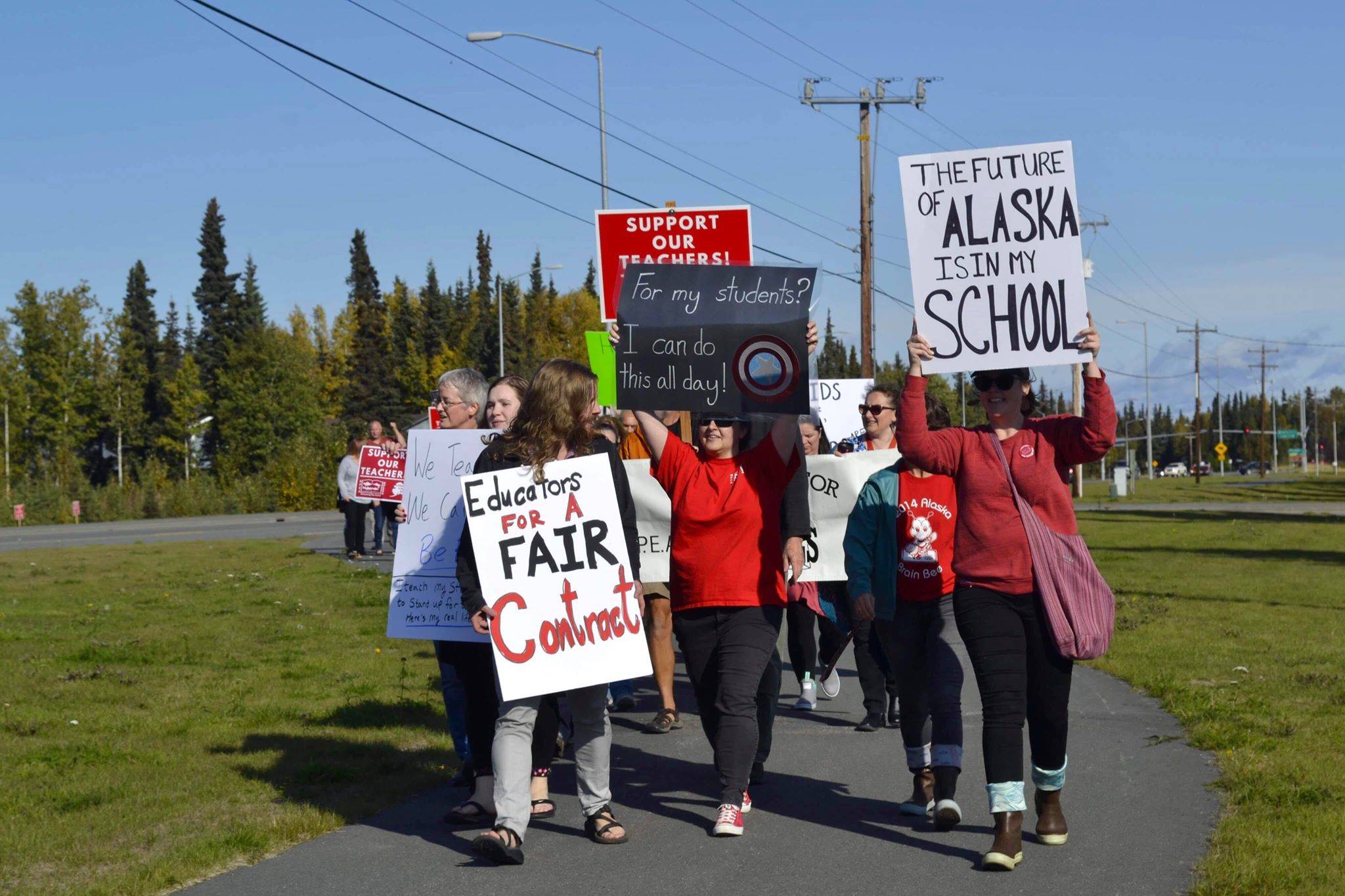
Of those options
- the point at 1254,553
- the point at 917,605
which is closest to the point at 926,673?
the point at 917,605

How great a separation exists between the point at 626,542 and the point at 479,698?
1103mm

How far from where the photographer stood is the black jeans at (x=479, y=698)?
20.9ft

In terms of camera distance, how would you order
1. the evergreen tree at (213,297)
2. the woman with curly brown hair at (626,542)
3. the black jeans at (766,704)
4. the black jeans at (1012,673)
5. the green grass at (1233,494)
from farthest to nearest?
the evergreen tree at (213,297)
the green grass at (1233,494)
the black jeans at (766,704)
the woman with curly brown hair at (626,542)
the black jeans at (1012,673)

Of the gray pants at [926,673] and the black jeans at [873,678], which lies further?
the black jeans at [873,678]

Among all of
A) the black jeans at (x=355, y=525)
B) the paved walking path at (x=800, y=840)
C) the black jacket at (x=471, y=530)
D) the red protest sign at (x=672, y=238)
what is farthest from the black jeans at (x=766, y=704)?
the black jeans at (x=355, y=525)

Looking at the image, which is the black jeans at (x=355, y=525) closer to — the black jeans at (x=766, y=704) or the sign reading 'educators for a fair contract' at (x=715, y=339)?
the black jeans at (x=766, y=704)

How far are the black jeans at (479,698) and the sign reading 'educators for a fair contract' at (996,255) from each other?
7.91 ft

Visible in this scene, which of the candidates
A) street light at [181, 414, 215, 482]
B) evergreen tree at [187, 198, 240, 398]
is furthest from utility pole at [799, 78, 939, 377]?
evergreen tree at [187, 198, 240, 398]

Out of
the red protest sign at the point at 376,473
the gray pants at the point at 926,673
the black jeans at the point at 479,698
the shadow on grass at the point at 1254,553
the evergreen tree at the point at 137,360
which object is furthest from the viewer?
the evergreen tree at the point at 137,360

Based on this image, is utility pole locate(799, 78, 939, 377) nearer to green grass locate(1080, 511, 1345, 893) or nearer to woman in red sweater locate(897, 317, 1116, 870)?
green grass locate(1080, 511, 1345, 893)

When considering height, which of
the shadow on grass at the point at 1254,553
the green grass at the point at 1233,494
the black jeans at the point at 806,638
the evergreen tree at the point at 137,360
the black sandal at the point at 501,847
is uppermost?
the evergreen tree at the point at 137,360

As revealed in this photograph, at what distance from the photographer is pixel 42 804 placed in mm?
6734

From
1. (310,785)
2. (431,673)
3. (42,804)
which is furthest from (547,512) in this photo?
(431,673)

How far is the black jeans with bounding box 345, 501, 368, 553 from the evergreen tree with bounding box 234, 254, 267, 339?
7395cm
